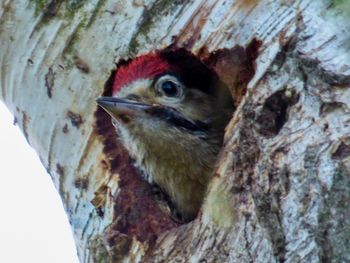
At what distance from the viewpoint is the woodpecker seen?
4.04m

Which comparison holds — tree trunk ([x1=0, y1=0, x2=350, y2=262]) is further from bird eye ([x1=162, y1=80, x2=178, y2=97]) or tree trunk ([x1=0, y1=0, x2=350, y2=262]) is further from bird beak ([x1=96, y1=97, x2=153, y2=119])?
bird eye ([x1=162, y1=80, x2=178, y2=97])

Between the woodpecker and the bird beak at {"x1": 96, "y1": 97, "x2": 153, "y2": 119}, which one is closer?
the bird beak at {"x1": 96, "y1": 97, "x2": 153, "y2": 119}

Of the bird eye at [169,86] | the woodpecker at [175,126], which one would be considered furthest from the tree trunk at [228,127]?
the bird eye at [169,86]

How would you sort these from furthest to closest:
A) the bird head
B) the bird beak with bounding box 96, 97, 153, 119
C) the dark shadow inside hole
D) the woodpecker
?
1. the woodpecker
2. the bird head
3. the bird beak with bounding box 96, 97, 153, 119
4. the dark shadow inside hole

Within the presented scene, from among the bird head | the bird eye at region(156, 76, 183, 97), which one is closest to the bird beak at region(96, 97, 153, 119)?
the bird head

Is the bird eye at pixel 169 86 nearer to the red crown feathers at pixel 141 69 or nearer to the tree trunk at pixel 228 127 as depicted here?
the red crown feathers at pixel 141 69

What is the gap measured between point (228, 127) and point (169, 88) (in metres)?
0.97

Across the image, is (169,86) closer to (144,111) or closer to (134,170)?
(144,111)

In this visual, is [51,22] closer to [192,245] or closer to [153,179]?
[153,179]

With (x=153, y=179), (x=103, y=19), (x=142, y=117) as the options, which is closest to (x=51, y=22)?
(x=103, y=19)

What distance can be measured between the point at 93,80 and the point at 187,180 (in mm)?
688

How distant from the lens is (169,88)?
4207mm

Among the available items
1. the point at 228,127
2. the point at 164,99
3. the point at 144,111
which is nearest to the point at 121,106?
the point at 144,111

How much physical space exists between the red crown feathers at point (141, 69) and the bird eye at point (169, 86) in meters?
0.08
